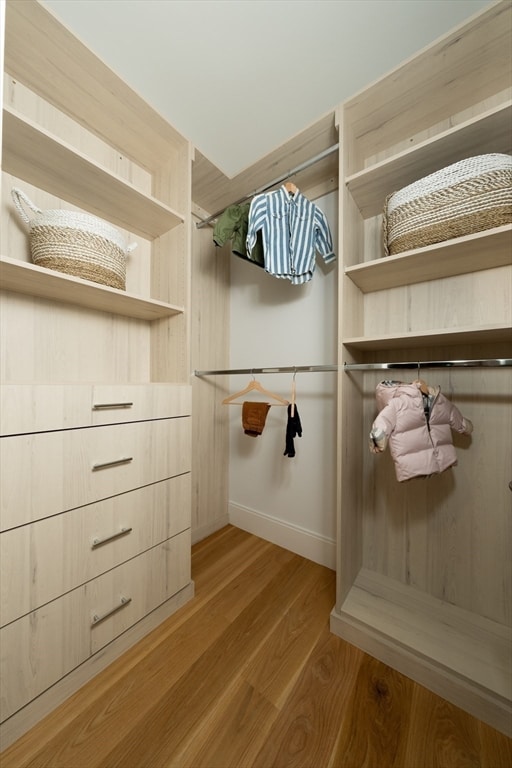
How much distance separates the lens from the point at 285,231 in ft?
4.89

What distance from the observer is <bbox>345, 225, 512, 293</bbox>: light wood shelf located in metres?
1.00

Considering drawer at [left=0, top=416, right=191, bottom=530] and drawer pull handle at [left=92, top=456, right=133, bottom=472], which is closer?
drawer at [left=0, top=416, right=191, bottom=530]

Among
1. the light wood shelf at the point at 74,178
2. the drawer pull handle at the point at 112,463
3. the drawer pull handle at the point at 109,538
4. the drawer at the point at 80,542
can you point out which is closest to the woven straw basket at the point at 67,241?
the light wood shelf at the point at 74,178

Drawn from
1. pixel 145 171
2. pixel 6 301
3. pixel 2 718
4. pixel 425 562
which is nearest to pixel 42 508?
pixel 2 718

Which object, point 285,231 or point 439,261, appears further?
point 285,231

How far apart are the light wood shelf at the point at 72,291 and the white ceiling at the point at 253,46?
883mm

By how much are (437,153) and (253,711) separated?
6.96 ft

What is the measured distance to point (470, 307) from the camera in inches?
49.4

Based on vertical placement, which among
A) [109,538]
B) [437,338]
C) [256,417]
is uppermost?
[437,338]

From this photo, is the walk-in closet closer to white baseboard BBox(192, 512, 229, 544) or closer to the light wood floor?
the light wood floor

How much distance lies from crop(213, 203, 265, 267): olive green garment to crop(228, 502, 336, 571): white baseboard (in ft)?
5.22

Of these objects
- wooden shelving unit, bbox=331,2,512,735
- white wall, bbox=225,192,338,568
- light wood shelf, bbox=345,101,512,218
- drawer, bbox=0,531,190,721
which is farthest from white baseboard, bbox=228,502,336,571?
light wood shelf, bbox=345,101,512,218

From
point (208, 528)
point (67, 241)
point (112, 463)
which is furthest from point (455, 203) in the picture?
point (208, 528)

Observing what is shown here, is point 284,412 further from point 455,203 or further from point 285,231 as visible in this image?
point 455,203
